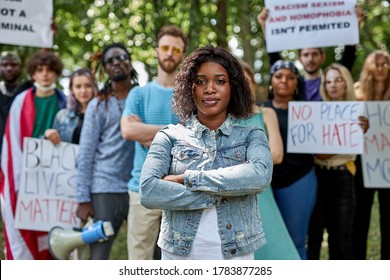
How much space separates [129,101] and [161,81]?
25 centimetres

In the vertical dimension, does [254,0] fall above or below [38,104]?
above

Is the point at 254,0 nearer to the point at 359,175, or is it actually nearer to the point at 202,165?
the point at 359,175

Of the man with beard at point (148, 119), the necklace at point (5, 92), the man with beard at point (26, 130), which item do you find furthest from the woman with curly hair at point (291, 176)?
the necklace at point (5, 92)

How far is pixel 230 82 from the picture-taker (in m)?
3.03

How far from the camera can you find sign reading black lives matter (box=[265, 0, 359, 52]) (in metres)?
5.77

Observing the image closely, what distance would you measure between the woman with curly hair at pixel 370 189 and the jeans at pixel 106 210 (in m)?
2.10

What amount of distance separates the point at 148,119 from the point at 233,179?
1698mm

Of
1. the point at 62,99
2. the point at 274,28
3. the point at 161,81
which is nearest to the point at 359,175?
the point at 274,28

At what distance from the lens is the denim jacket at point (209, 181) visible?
2.84 m

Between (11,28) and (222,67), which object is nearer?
(222,67)

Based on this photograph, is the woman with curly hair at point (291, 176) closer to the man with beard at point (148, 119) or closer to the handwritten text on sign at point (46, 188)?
the man with beard at point (148, 119)

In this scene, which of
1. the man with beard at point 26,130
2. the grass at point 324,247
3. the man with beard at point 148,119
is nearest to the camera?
the man with beard at point 148,119

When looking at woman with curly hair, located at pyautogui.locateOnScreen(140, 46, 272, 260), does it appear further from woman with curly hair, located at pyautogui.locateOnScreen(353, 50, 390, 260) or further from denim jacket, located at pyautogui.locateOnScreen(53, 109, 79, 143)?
Result: woman with curly hair, located at pyautogui.locateOnScreen(353, 50, 390, 260)
